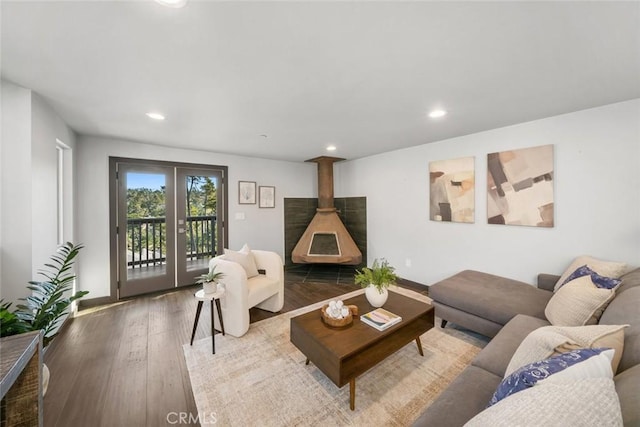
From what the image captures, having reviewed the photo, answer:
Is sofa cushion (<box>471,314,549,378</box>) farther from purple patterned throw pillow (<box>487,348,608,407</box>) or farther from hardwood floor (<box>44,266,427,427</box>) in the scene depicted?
hardwood floor (<box>44,266,427,427</box>)

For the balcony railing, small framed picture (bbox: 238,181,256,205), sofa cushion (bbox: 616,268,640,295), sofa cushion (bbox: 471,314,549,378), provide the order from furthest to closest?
small framed picture (bbox: 238,181,256,205)
the balcony railing
sofa cushion (bbox: 616,268,640,295)
sofa cushion (bbox: 471,314,549,378)

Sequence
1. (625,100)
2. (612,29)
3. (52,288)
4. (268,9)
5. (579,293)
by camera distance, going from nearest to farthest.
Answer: (268,9) → (612,29) → (52,288) → (579,293) → (625,100)

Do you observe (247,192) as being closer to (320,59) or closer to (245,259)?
(245,259)

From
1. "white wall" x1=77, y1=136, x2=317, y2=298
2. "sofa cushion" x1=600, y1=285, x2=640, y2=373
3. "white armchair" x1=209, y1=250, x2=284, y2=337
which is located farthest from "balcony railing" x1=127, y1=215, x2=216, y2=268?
"sofa cushion" x1=600, y1=285, x2=640, y2=373

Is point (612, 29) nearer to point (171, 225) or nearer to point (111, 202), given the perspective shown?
point (171, 225)

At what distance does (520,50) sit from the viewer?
1.40 m

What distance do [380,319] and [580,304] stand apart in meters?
1.32

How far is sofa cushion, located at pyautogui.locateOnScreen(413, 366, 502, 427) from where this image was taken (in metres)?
0.99

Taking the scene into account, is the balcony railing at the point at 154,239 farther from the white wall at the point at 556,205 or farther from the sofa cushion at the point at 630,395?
the sofa cushion at the point at 630,395

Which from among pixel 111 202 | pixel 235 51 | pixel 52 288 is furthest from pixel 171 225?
pixel 235 51

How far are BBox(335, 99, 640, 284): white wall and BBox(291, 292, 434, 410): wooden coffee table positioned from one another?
5.24ft

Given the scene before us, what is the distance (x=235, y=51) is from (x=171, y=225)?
3.14 m

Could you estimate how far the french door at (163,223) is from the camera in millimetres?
3326

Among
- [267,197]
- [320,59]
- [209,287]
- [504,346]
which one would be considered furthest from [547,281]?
[267,197]
